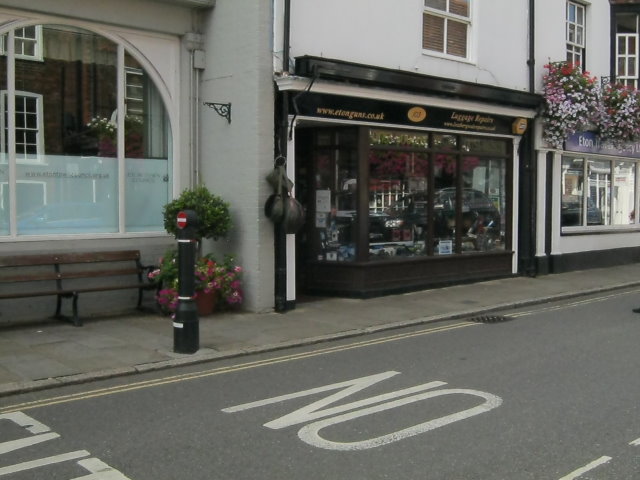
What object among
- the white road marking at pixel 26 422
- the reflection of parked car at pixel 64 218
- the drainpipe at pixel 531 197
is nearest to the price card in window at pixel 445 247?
the drainpipe at pixel 531 197

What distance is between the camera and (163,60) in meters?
11.2

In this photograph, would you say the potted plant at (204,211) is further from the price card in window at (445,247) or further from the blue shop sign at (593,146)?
the blue shop sign at (593,146)

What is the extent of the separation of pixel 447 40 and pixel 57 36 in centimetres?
683

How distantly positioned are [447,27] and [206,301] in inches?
271

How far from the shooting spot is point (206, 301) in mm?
10367

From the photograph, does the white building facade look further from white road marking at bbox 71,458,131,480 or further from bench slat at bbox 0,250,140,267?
white road marking at bbox 71,458,131,480

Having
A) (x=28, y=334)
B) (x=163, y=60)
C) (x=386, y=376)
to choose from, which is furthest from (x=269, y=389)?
(x=163, y=60)

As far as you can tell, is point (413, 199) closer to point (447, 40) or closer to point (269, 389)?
point (447, 40)

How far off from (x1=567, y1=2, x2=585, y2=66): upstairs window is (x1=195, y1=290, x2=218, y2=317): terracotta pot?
10228 mm

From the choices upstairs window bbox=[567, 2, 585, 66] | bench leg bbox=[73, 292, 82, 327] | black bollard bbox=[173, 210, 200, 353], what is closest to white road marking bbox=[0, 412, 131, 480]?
black bollard bbox=[173, 210, 200, 353]

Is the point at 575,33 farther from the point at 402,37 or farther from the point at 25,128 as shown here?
the point at 25,128

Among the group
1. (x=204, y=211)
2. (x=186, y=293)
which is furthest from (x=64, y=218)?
(x=186, y=293)

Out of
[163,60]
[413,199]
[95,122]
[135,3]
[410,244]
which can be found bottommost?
[410,244]

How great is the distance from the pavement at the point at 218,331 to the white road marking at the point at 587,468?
442 centimetres
